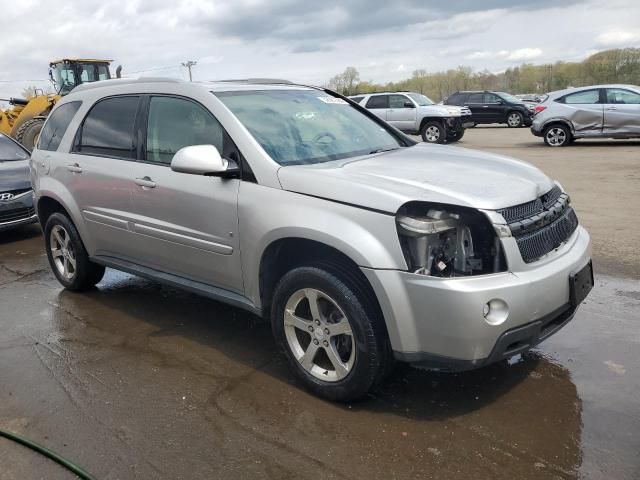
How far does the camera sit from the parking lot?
2.77 m

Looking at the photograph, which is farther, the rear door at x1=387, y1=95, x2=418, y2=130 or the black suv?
the black suv

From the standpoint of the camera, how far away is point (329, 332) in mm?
3223

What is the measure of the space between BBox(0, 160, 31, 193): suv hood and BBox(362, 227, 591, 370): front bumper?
685 cm

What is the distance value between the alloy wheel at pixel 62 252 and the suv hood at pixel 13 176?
309 centimetres

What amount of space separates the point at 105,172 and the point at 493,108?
73.7ft

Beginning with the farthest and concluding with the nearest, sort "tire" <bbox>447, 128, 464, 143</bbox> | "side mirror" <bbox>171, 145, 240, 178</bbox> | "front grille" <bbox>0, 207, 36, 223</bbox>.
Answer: "tire" <bbox>447, 128, 464, 143</bbox>, "front grille" <bbox>0, 207, 36, 223</bbox>, "side mirror" <bbox>171, 145, 240, 178</bbox>

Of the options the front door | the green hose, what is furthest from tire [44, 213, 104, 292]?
the green hose

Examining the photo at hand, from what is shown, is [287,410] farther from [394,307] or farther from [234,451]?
[394,307]

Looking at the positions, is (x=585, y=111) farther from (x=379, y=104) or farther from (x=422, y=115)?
(x=379, y=104)

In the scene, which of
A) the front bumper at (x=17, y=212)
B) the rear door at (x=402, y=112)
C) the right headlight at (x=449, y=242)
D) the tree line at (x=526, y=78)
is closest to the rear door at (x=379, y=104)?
the rear door at (x=402, y=112)

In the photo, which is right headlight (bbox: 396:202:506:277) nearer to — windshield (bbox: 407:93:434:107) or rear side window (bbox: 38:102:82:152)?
rear side window (bbox: 38:102:82:152)

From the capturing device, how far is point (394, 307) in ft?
9.45

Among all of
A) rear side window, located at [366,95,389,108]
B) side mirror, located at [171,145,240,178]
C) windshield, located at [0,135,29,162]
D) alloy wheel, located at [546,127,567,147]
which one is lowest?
alloy wheel, located at [546,127,567,147]

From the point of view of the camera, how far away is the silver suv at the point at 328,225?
2854mm
